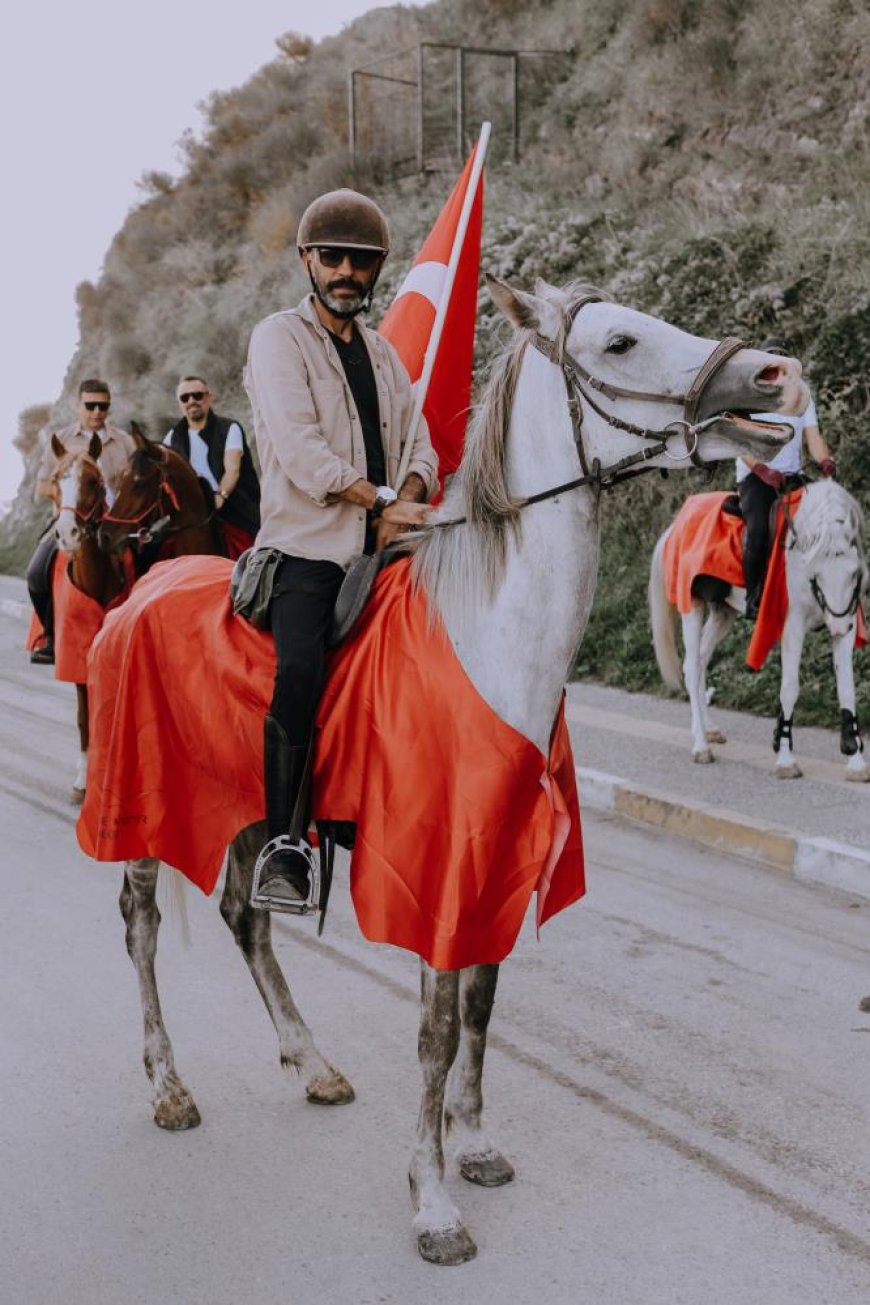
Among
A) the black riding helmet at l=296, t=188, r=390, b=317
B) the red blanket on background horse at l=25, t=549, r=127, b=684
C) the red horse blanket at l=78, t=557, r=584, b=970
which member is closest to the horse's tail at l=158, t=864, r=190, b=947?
the red horse blanket at l=78, t=557, r=584, b=970

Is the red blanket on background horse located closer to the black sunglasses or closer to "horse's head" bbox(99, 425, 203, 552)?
"horse's head" bbox(99, 425, 203, 552)

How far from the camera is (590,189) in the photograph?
18.9 m

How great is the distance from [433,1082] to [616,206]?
630 inches

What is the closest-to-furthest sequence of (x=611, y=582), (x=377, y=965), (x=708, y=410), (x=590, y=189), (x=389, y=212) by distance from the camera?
(x=708, y=410) → (x=377, y=965) → (x=611, y=582) → (x=590, y=189) → (x=389, y=212)

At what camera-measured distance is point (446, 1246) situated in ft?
11.4

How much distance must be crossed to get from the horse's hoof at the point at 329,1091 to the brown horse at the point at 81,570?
14.5ft

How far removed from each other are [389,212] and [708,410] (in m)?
20.3

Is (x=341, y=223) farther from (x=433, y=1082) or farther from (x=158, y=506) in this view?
(x=158, y=506)

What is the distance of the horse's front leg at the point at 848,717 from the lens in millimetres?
8234

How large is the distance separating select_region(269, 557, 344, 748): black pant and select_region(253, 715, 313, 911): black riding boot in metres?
0.04

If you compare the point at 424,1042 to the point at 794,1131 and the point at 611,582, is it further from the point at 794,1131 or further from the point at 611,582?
the point at 611,582

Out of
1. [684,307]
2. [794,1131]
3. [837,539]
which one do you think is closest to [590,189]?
[684,307]

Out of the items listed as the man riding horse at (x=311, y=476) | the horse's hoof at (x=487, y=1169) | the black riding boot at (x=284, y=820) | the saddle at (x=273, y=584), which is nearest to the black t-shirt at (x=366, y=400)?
the man riding horse at (x=311, y=476)

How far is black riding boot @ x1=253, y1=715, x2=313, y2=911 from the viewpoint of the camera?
3.82 meters
